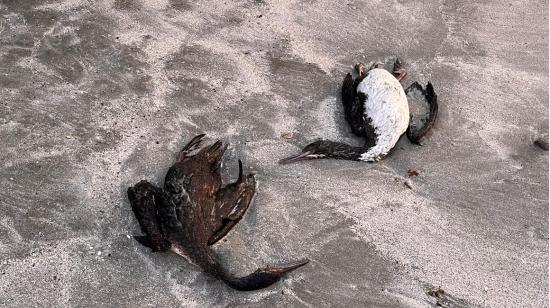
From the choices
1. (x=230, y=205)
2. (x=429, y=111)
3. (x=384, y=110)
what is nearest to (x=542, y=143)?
(x=429, y=111)

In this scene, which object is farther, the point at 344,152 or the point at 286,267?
the point at 344,152

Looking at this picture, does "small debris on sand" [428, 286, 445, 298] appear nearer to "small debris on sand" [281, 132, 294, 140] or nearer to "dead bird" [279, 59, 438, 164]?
"dead bird" [279, 59, 438, 164]

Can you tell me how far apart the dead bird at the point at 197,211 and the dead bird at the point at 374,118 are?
1.89 feet

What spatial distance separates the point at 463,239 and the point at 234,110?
2.06 metres

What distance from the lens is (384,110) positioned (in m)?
4.03

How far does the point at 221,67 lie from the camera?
14.9 ft

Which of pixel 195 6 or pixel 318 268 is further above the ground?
pixel 195 6

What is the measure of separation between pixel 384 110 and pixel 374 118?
0.33 ft

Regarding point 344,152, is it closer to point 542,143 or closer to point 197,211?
point 197,211

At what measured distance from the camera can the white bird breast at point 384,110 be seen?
3.95 meters

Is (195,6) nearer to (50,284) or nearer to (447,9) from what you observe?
(447,9)

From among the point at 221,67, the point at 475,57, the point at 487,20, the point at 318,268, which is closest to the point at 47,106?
the point at 221,67

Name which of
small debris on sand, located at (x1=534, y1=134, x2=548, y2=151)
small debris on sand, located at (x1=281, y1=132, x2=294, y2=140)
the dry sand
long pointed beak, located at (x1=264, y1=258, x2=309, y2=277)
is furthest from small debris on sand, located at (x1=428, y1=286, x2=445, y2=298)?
small debris on sand, located at (x1=534, y1=134, x2=548, y2=151)

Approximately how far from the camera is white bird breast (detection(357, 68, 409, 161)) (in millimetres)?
3947
